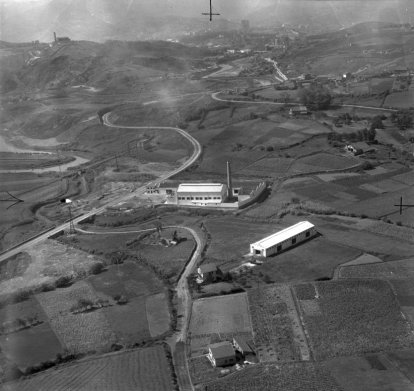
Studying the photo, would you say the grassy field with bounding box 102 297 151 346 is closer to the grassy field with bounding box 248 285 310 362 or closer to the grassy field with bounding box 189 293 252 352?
the grassy field with bounding box 189 293 252 352

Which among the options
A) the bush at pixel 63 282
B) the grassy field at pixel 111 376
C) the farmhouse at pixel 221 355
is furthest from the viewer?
the bush at pixel 63 282

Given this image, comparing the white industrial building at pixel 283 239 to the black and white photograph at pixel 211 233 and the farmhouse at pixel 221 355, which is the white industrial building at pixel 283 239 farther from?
the farmhouse at pixel 221 355

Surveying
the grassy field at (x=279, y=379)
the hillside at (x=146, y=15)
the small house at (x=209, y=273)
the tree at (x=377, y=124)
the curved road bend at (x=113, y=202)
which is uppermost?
the hillside at (x=146, y=15)

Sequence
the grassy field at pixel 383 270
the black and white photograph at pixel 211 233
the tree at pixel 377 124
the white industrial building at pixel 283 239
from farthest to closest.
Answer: the tree at pixel 377 124 < the white industrial building at pixel 283 239 < the grassy field at pixel 383 270 < the black and white photograph at pixel 211 233

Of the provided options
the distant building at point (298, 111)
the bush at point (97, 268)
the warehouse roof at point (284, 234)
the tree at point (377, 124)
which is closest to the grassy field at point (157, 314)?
the bush at point (97, 268)

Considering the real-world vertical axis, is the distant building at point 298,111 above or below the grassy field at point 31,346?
above

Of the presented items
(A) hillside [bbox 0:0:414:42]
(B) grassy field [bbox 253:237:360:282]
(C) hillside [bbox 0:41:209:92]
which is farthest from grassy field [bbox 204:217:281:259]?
(A) hillside [bbox 0:0:414:42]

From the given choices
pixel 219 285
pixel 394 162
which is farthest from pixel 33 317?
pixel 394 162
